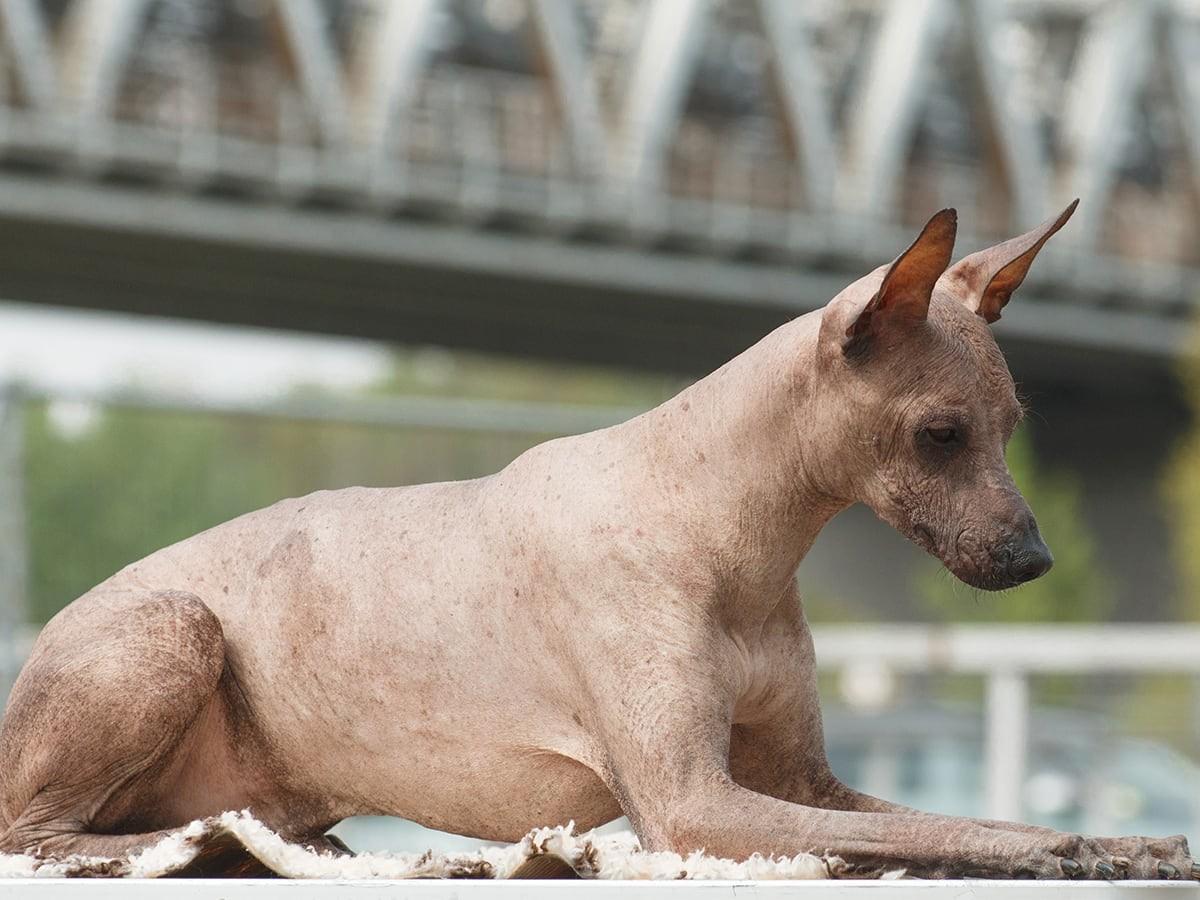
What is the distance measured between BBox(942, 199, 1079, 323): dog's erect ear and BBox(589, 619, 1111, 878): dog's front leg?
540 millimetres

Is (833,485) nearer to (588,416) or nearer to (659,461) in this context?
(659,461)

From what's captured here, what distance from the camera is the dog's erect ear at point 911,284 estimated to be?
2.18 metres

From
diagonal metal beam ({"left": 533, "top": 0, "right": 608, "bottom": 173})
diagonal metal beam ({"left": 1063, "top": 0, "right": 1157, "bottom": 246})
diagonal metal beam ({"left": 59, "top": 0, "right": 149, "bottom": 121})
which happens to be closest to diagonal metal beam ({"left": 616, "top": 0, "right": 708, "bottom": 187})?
diagonal metal beam ({"left": 533, "top": 0, "right": 608, "bottom": 173})

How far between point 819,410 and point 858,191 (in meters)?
26.9

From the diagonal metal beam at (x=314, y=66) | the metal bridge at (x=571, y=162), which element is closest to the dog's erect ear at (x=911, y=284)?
the metal bridge at (x=571, y=162)

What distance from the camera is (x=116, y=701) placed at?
2.56m

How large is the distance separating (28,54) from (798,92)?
1156 cm

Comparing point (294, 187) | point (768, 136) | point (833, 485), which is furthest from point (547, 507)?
point (768, 136)

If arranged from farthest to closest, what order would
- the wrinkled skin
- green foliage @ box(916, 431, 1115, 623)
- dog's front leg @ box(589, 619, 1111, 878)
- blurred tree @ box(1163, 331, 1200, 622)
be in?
green foliage @ box(916, 431, 1115, 623) < blurred tree @ box(1163, 331, 1200, 622) < the wrinkled skin < dog's front leg @ box(589, 619, 1111, 878)

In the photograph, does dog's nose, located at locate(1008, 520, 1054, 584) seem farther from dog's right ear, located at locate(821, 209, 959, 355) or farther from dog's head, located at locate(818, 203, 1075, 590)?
dog's right ear, located at locate(821, 209, 959, 355)

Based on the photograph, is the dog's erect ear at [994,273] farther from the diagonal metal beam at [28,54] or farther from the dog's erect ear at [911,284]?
the diagonal metal beam at [28,54]

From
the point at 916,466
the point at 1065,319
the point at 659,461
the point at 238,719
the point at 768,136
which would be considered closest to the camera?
the point at 916,466

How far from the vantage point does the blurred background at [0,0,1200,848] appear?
74.0 feet

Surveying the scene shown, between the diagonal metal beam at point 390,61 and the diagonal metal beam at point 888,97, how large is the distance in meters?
6.82
